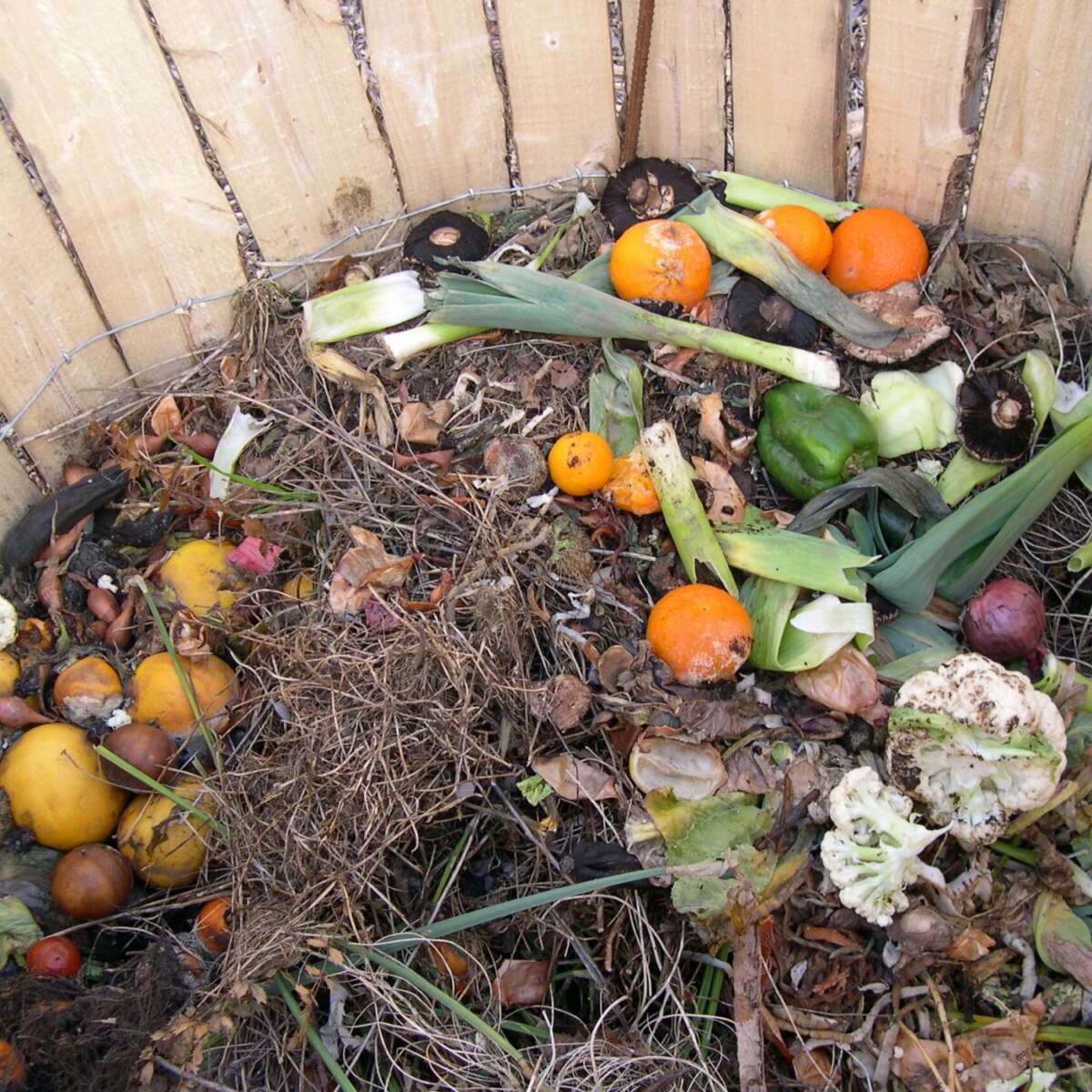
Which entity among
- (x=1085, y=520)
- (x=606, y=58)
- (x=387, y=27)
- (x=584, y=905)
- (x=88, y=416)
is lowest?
(x=584, y=905)

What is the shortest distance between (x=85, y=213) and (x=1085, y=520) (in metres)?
2.22

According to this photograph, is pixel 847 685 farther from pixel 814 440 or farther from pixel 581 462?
pixel 581 462

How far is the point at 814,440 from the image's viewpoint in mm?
1863

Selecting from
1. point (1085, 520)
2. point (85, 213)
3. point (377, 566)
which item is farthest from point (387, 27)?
point (1085, 520)

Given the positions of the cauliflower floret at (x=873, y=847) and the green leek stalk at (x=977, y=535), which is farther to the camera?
the green leek stalk at (x=977, y=535)

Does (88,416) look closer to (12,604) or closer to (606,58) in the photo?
(12,604)

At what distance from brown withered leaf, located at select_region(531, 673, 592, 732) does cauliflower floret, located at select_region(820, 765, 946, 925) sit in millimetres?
452

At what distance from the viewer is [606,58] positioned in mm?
2328

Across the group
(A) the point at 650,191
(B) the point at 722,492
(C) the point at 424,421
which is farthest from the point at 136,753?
(A) the point at 650,191

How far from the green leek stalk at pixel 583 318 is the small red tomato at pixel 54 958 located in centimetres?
142

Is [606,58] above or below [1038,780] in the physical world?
above

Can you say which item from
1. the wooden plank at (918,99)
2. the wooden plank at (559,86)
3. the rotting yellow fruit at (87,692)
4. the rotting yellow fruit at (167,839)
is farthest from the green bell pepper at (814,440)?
the rotting yellow fruit at (87,692)

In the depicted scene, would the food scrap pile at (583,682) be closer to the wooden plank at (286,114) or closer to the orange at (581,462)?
the orange at (581,462)

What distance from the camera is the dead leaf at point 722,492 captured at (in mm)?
1891
